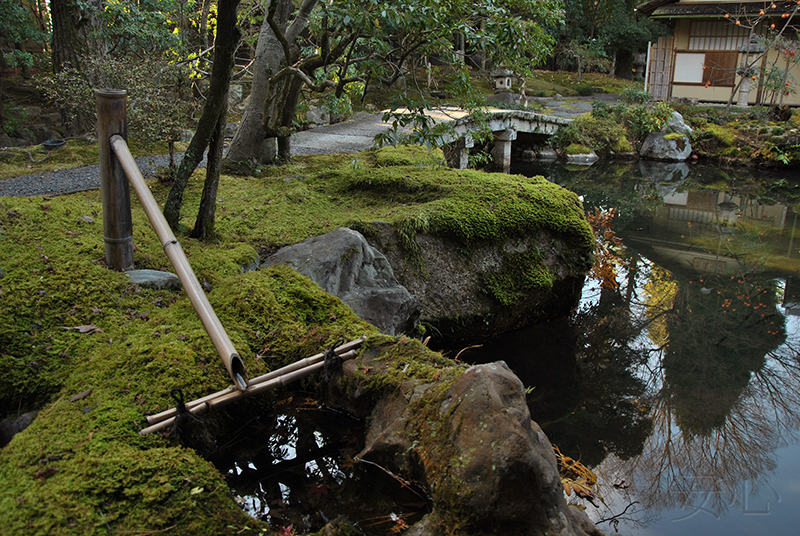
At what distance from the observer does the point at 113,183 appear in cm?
403

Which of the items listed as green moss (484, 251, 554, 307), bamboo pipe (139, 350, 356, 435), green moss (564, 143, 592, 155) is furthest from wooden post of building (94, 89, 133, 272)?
green moss (564, 143, 592, 155)

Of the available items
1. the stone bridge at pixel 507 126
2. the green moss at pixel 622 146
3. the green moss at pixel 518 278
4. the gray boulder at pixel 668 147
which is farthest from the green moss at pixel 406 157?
the gray boulder at pixel 668 147

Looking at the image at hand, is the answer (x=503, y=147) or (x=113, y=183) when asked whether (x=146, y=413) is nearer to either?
(x=113, y=183)

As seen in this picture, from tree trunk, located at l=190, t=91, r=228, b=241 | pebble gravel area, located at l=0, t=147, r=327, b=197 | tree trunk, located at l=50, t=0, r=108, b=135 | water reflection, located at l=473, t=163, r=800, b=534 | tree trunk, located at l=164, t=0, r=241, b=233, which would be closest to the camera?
tree trunk, located at l=164, t=0, r=241, b=233

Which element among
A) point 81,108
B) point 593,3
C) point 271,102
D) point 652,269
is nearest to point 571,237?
point 652,269

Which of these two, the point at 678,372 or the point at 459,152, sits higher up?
the point at 459,152

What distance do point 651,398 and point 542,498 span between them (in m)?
4.22

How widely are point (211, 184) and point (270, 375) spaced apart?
104 inches

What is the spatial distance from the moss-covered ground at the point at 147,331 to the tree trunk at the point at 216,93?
0.46 meters

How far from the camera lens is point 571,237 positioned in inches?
261

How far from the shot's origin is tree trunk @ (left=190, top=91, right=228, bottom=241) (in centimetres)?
502

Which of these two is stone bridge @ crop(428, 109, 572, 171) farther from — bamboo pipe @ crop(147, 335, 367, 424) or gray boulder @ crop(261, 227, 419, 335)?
bamboo pipe @ crop(147, 335, 367, 424)

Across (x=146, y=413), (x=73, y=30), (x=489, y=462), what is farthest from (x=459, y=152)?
(x=489, y=462)

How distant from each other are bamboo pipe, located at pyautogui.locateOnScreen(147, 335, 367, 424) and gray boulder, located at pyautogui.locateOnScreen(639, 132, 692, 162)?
17427 mm
